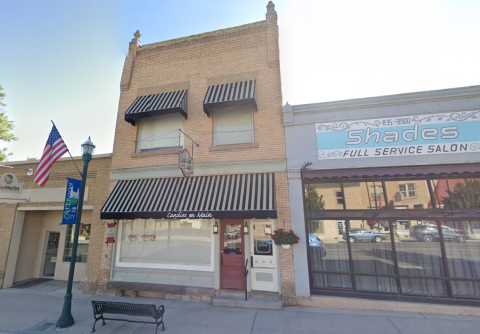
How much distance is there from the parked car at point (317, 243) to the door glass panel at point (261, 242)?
1.41 metres

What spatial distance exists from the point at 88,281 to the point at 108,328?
13.5 ft

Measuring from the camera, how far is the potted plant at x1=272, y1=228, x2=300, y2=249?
24.3 ft

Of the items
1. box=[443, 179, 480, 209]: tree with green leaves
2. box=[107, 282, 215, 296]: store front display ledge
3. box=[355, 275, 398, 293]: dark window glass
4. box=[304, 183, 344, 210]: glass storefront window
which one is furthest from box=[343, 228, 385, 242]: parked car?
box=[107, 282, 215, 296]: store front display ledge

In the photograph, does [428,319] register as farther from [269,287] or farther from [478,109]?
[478,109]

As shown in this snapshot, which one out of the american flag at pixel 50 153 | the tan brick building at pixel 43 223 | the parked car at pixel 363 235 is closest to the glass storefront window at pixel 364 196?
the parked car at pixel 363 235

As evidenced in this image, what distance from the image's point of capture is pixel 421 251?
7227 mm

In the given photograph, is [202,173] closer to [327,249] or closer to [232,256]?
[232,256]

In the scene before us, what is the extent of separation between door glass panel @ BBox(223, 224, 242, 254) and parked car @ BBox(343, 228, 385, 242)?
373 centimetres

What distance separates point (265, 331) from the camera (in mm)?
5746

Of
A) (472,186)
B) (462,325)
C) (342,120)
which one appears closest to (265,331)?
(462,325)

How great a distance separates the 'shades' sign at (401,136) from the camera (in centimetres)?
737

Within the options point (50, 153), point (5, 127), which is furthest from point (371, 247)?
point (5, 127)

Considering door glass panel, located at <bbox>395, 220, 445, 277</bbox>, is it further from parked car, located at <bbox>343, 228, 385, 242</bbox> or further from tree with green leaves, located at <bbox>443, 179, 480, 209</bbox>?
tree with green leaves, located at <bbox>443, 179, 480, 209</bbox>

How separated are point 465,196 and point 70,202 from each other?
44.3 feet
